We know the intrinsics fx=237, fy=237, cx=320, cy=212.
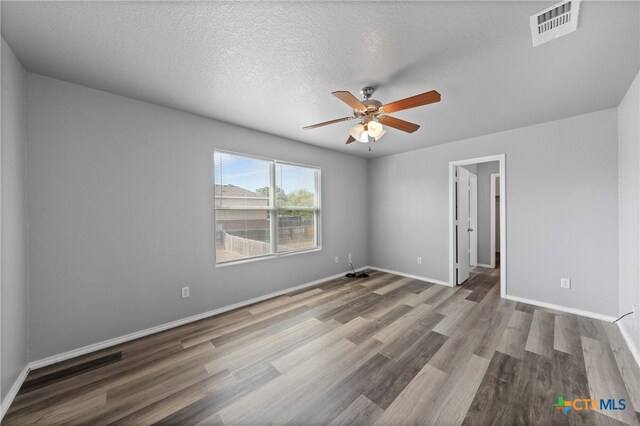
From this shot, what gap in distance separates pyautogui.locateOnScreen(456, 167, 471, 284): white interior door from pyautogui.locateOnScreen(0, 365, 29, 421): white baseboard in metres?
5.24

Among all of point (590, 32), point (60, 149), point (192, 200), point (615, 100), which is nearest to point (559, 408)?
point (590, 32)

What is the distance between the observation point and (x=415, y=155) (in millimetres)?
4594

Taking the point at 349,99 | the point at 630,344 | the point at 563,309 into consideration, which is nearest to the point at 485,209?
the point at 563,309

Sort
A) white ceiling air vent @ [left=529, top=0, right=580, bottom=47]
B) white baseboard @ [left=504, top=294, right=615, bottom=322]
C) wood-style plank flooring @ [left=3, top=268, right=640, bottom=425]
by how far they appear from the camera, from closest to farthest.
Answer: white ceiling air vent @ [left=529, top=0, right=580, bottom=47] < wood-style plank flooring @ [left=3, top=268, right=640, bottom=425] < white baseboard @ [left=504, top=294, right=615, bottom=322]

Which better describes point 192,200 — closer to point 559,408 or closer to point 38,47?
point 38,47

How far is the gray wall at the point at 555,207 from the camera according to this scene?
2.83m

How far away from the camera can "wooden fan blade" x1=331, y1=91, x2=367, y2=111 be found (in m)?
1.76

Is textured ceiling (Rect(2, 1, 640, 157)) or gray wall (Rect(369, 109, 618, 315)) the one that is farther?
gray wall (Rect(369, 109, 618, 315))

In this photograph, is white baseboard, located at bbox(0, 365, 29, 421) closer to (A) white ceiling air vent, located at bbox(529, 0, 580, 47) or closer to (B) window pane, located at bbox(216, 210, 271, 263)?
(B) window pane, located at bbox(216, 210, 271, 263)

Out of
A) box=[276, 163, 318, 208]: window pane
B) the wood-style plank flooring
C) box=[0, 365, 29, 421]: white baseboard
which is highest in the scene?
box=[276, 163, 318, 208]: window pane

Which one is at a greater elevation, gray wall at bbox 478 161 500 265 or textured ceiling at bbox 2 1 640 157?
textured ceiling at bbox 2 1 640 157

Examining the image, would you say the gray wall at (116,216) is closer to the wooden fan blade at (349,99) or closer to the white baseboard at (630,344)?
the wooden fan blade at (349,99)

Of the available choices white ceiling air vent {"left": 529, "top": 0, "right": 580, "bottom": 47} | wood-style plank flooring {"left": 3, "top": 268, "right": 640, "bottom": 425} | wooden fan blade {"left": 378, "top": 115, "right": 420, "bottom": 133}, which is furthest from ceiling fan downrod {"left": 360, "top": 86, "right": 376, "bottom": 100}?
wood-style plank flooring {"left": 3, "top": 268, "right": 640, "bottom": 425}

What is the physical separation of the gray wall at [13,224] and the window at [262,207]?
1583 millimetres
